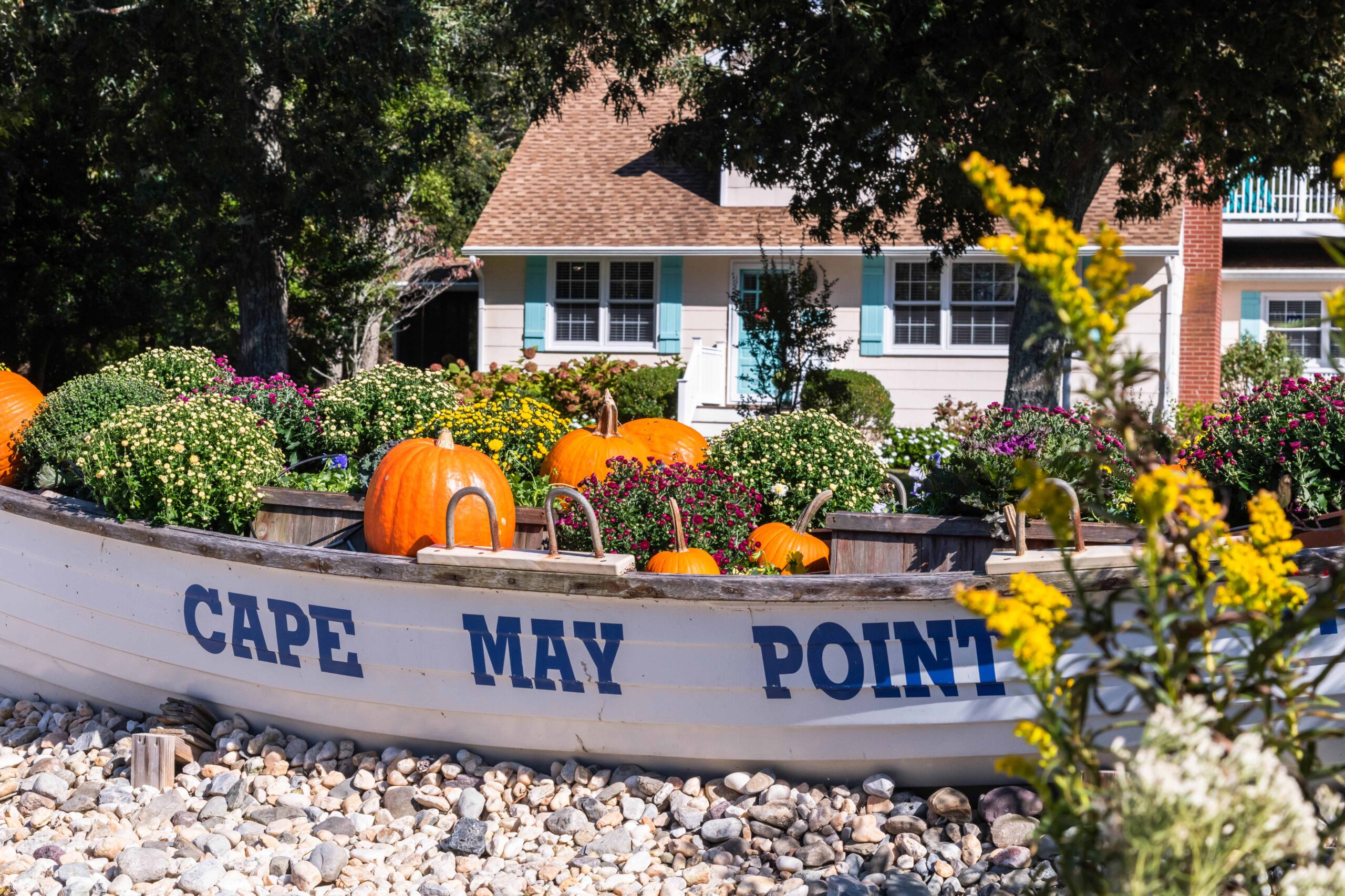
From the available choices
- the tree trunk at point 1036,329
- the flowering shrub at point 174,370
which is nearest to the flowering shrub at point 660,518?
the flowering shrub at point 174,370

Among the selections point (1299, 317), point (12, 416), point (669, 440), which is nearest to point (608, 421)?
point (669, 440)

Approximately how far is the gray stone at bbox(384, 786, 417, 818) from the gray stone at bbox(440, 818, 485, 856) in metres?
0.33

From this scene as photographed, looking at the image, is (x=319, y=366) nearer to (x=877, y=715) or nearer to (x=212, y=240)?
(x=212, y=240)

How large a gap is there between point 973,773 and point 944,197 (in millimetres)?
6123

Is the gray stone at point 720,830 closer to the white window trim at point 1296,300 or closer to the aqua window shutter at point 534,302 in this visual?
the aqua window shutter at point 534,302

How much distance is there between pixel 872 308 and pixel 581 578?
12664mm

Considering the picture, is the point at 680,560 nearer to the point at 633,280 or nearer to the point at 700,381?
the point at 700,381

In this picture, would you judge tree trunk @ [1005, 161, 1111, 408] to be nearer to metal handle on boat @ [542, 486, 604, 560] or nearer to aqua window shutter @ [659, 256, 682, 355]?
metal handle on boat @ [542, 486, 604, 560]

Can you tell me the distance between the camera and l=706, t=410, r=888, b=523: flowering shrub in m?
5.82

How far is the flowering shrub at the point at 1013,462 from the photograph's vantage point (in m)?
4.76

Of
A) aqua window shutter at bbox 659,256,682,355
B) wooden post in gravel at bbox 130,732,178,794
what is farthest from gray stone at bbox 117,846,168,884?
aqua window shutter at bbox 659,256,682,355

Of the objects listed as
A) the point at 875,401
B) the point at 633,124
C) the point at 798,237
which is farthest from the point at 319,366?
the point at 875,401

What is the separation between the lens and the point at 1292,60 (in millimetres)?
8516

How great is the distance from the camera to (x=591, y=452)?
6062mm
